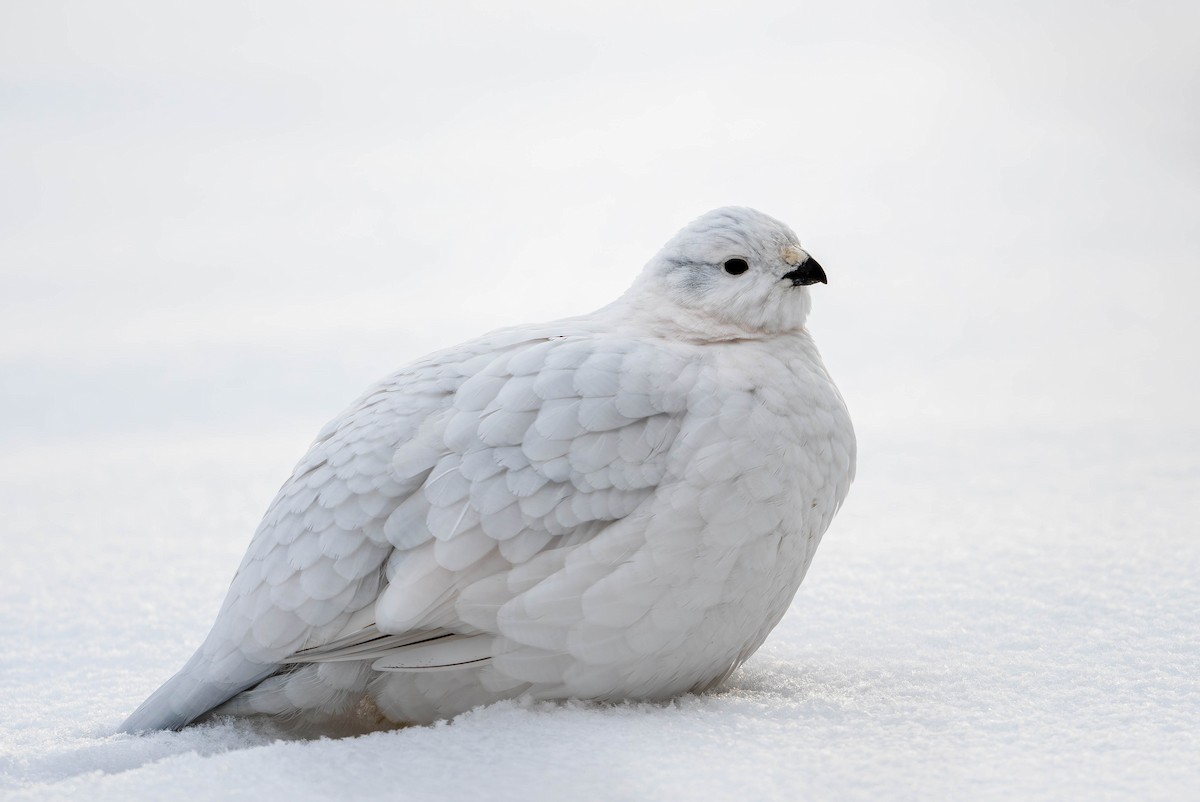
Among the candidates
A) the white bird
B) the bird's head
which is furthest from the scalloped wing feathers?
the bird's head

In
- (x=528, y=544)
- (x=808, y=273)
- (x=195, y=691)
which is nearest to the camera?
(x=528, y=544)

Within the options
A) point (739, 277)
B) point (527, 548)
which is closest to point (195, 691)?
point (527, 548)

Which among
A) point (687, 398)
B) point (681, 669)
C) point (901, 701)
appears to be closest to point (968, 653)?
point (901, 701)

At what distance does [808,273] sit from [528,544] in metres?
0.83

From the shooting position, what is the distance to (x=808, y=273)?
2.36 metres

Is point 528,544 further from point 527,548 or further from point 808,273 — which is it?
point 808,273

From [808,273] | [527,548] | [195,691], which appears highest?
[808,273]

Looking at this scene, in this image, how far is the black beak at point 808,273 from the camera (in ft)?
7.74

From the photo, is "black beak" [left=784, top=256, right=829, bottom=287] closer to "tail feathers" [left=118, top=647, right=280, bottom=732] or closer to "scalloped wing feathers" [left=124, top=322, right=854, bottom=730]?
"scalloped wing feathers" [left=124, top=322, right=854, bottom=730]

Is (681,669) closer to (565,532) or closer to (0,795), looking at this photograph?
(565,532)

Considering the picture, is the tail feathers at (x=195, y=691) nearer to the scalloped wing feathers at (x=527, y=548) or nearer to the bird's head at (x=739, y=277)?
the scalloped wing feathers at (x=527, y=548)

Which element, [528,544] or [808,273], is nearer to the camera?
[528,544]

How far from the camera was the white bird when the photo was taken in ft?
6.54

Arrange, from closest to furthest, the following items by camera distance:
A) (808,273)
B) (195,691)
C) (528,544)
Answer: (528,544) → (195,691) → (808,273)
